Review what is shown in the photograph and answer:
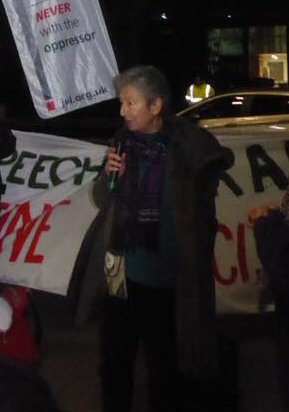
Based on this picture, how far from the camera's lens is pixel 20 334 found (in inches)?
193

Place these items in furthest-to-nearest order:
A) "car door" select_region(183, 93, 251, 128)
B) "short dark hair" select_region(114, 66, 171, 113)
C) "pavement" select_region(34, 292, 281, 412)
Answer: "car door" select_region(183, 93, 251, 128) < "pavement" select_region(34, 292, 281, 412) < "short dark hair" select_region(114, 66, 171, 113)

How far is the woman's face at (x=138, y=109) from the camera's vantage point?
16.0ft

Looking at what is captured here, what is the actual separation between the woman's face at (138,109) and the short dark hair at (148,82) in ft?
0.06

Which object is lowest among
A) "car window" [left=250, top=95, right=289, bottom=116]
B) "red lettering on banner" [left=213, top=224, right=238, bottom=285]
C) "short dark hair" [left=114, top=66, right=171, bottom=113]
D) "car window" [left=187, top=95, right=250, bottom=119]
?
"car window" [left=187, top=95, right=250, bottom=119]

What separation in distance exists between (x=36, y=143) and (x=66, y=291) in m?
1.03

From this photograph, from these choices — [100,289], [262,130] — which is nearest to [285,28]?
[262,130]

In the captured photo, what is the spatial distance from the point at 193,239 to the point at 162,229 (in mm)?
147

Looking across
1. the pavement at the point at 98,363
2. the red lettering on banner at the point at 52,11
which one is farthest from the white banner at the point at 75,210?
the red lettering on banner at the point at 52,11

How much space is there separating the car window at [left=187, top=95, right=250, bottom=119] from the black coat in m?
10.7

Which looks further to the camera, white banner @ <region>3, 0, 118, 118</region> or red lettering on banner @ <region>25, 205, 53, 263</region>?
red lettering on banner @ <region>25, 205, 53, 263</region>

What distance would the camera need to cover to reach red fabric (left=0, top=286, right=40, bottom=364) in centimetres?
477

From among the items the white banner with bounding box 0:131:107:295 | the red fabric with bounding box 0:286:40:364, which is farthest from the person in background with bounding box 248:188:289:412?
the white banner with bounding box 0:131:107:295

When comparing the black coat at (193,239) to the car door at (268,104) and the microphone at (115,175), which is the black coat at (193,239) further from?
the car door at (268,104)

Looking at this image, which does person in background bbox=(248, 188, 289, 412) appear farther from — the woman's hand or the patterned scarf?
the woman's hand
